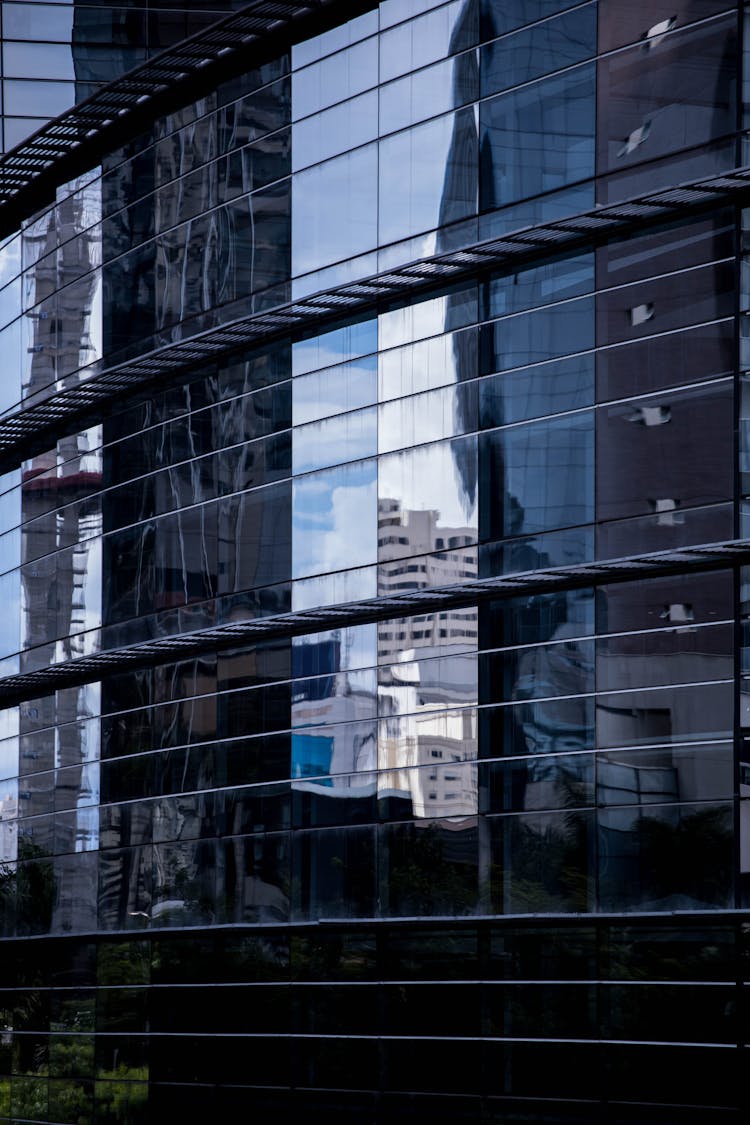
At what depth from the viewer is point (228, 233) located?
101 feet

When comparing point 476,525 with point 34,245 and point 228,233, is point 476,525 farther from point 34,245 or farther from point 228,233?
point 34,245

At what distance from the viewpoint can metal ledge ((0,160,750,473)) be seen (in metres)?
24.5

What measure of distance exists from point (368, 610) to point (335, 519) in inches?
73.2

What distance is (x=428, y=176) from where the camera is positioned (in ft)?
90.8

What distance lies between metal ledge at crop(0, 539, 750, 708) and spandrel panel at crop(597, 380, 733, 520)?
0.84 metres

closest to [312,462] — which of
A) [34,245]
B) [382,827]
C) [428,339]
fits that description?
[428,339]

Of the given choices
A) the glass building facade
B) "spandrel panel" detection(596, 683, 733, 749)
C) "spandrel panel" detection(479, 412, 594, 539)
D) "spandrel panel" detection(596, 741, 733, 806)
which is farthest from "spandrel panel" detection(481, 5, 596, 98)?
"spandrel panel" detection(596, 741, 733, 806)

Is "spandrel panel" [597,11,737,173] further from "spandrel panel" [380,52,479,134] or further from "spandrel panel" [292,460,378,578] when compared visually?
"spandrel panel" [292,460,378,578]

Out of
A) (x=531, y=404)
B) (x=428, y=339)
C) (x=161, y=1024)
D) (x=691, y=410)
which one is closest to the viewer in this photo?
(x=691, y=410)

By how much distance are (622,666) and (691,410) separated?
3.95 metres

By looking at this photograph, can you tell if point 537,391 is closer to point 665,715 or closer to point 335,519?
point 335,519

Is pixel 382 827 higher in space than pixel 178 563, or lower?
lower

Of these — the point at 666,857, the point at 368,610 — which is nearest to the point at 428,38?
the point at 368,610

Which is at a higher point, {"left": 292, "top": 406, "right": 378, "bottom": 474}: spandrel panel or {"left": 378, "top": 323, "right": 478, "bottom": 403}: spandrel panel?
{"left": 378, "top": 323, "right": 478, "bottom": 403}: spandrel panel
